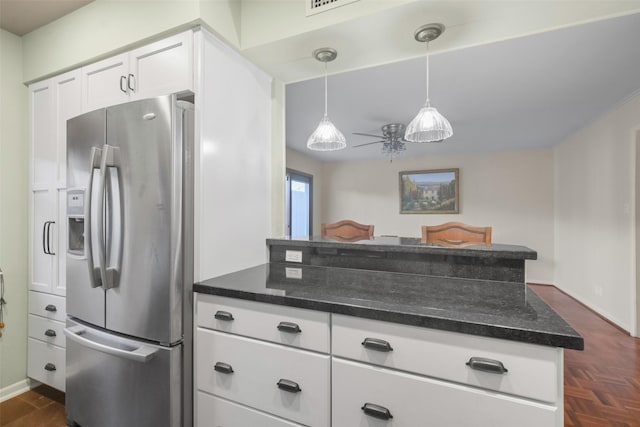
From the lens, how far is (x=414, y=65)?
2.36 meters

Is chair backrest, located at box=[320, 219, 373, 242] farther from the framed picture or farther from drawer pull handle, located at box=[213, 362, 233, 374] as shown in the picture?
the framed picture

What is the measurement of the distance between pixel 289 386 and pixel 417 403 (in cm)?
47

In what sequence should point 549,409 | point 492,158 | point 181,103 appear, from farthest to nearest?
1. point 492,158
2. point 181,103
3. point 549,409

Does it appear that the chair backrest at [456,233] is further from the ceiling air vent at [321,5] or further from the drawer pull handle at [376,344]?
the ceiling air vent at [321,5]

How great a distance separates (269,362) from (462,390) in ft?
2.31

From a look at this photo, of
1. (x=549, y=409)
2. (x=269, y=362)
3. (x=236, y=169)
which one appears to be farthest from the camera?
(x=236, y=169)

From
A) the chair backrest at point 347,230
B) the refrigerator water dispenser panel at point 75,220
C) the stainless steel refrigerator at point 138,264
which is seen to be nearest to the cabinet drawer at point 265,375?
the stainless steel refrigerator at point 138,264

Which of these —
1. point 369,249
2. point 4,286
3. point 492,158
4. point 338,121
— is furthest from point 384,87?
point 492,158

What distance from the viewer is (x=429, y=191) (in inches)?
225

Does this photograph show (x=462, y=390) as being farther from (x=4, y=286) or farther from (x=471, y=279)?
(x=4, y=286)

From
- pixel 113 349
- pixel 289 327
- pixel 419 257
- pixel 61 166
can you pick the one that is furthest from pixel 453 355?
pixel 61 166

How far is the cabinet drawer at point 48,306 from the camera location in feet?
6.10

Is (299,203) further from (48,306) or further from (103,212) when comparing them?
(103,212)

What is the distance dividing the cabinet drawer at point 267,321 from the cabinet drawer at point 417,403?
0.44ft
